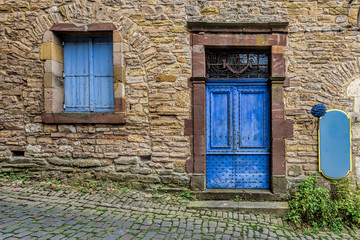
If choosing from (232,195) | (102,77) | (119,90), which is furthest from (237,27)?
(232,195)

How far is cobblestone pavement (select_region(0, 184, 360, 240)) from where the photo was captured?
10.2ft

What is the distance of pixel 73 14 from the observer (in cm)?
454

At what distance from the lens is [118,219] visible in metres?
3.49

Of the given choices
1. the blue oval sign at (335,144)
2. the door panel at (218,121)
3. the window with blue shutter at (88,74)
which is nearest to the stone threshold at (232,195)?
the door panel at (218,121)

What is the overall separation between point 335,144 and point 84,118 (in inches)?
184

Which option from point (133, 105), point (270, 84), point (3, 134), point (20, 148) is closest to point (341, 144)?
point (270, 84)

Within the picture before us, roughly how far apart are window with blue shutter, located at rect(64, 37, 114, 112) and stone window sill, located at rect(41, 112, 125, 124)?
276mm

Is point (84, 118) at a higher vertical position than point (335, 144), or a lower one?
higher

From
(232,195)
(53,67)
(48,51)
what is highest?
(48,51)

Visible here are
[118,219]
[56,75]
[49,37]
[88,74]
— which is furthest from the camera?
[88,74]

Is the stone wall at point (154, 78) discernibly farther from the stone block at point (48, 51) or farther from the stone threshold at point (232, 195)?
the stone threshold at point (232, 195)

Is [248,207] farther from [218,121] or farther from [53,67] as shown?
[53,67]

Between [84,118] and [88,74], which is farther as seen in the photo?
[88,74]

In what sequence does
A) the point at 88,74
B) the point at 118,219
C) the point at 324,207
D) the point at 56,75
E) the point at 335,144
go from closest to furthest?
the point at 118,219 < the point at 324,207 < the point at 335,144 < the point at 56,75 < the point at 88,74
